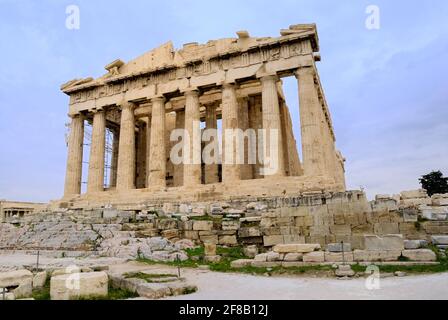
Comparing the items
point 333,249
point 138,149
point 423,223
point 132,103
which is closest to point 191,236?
point 333,249

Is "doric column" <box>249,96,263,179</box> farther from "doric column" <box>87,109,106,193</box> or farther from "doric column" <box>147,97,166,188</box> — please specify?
"doric column" <box>87,109,106,193</box>

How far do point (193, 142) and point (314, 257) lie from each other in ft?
49.6

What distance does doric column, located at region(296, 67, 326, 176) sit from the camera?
63.5 feet

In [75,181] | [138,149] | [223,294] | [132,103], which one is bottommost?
[223,294]

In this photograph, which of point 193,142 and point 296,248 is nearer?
point 296,248

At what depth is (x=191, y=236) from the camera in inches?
514

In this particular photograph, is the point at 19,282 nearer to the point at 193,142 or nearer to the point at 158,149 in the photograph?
the point at 193,142

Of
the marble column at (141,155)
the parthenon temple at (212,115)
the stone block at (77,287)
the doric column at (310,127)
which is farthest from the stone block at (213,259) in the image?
the marble column at (141,155)

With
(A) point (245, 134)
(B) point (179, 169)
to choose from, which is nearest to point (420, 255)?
(A) point (245, 134)

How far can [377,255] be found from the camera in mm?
8164
